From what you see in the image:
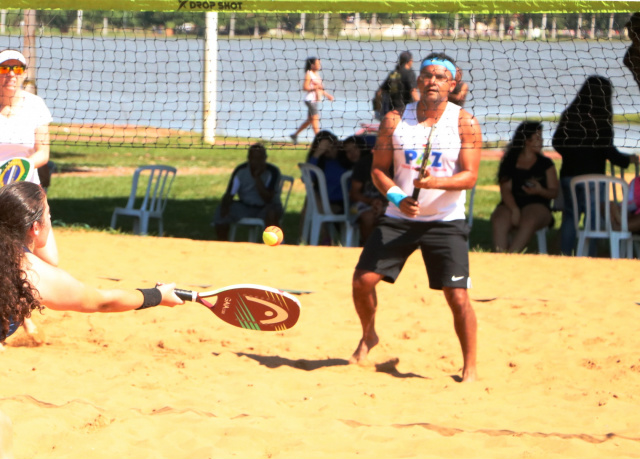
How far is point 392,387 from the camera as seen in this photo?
5.54m

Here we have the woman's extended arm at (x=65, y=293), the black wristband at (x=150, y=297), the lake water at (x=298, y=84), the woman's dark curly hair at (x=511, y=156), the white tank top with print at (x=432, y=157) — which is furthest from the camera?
the woman's dark curly hair at (x=511, y=156)

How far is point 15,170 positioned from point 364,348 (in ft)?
8.12

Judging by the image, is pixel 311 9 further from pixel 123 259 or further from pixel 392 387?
pixel 123 259

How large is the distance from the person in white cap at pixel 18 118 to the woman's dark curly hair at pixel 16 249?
2.54 m

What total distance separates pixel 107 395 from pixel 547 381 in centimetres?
266

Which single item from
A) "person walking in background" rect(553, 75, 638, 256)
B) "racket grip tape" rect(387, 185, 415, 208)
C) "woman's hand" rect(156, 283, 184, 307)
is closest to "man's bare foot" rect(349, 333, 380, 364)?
"racket grip tape" rect(387, 185, 415, 208)

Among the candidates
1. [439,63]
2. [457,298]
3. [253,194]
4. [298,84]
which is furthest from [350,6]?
[298,84]

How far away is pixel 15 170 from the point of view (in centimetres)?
561

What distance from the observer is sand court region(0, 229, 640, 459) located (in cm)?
451

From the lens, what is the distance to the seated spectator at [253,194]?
9906 millimetres

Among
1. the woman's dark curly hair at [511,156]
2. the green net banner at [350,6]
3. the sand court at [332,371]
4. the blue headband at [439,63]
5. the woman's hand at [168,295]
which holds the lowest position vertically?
the sand court at [332,371]

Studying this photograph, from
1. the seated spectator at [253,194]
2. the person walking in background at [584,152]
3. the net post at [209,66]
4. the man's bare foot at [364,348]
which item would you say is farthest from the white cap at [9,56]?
the person walking in background at [584,152]

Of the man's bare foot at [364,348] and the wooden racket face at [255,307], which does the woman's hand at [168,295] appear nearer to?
the wooden racket face at [255,307]

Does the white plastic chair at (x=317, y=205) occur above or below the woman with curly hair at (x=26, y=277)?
below
